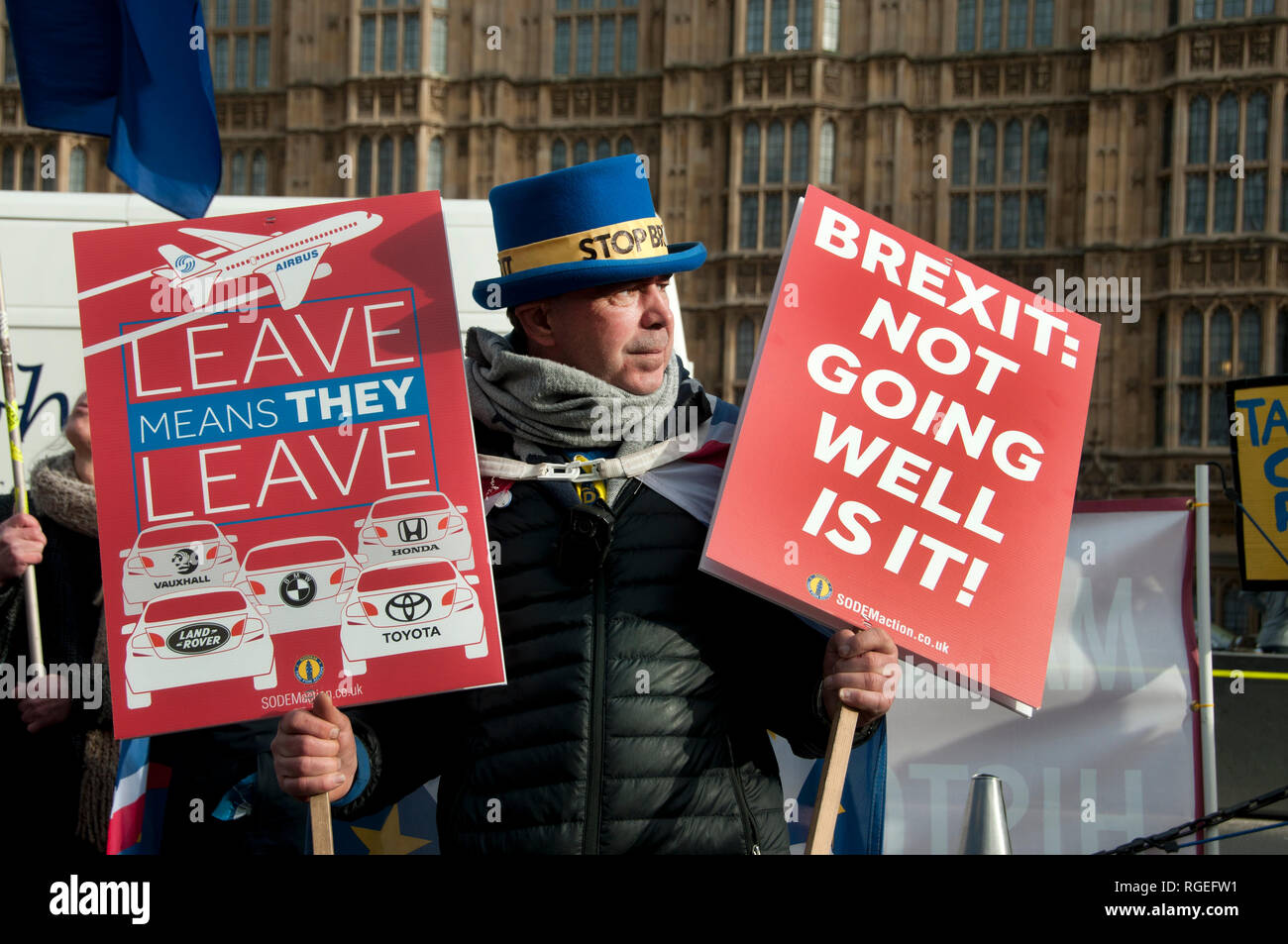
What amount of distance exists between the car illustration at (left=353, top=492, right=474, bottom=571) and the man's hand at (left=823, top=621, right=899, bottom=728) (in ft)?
1.50

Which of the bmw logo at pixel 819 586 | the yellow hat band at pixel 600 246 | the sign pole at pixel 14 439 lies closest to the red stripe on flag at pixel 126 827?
the sign pole at pixel 14 439

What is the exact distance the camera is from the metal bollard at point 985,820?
3.35 m

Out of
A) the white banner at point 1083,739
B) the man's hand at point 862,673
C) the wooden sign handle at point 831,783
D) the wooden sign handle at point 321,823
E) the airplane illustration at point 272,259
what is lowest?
the white banner at point 1083,739

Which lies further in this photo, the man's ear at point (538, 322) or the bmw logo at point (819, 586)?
the man's ear at point (538, 322)

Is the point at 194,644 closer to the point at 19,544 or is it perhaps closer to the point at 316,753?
the point at 316,753

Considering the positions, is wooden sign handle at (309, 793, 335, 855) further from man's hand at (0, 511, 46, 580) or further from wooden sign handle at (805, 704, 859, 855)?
man's hand at (0, 511, 46, 580)

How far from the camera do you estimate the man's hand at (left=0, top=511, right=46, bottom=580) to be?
7.86 feet

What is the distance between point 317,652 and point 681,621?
0.45 m

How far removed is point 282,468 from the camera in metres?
1.83

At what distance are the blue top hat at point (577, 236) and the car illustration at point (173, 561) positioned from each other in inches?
17.8

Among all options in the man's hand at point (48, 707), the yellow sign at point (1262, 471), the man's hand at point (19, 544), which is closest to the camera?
the man's hand at point (19, 544)

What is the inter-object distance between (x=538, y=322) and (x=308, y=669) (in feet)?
1.72

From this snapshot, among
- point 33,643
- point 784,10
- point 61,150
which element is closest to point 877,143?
point 784,10

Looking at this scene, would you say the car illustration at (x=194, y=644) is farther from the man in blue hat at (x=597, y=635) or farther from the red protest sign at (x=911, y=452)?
the red protest sign at (x=911, y=452)
